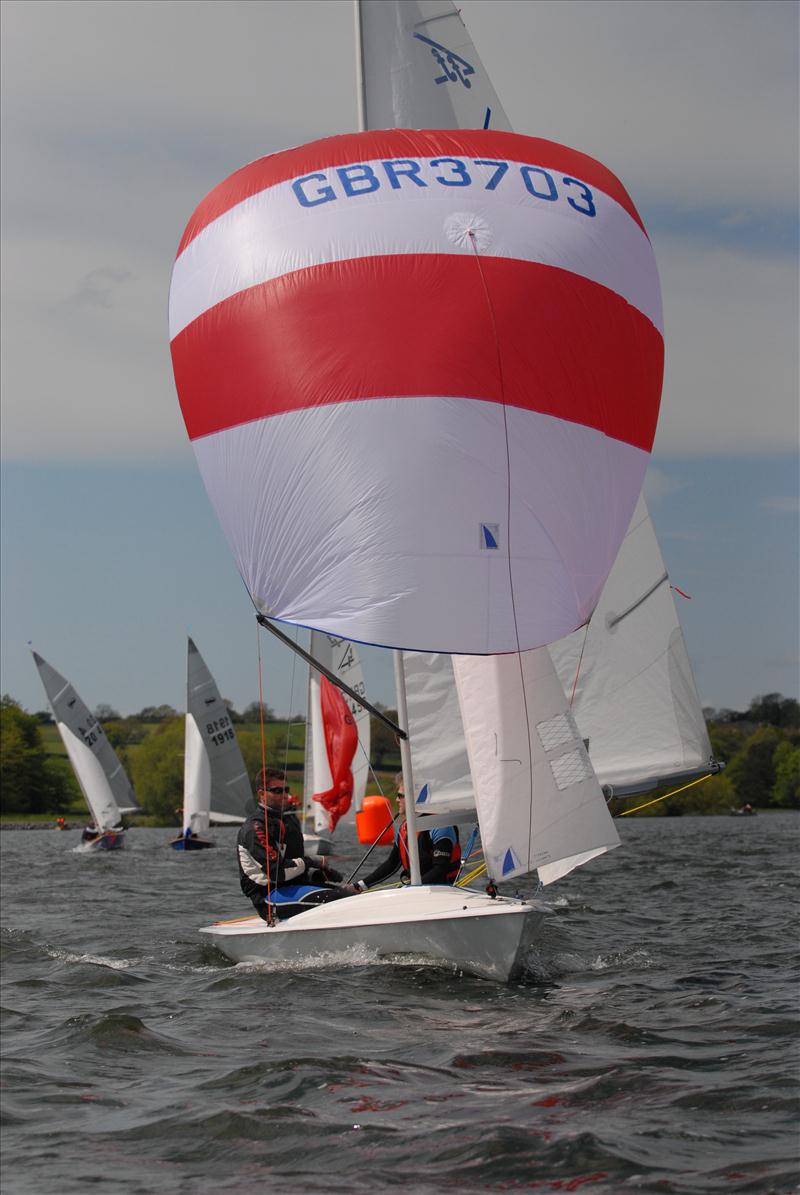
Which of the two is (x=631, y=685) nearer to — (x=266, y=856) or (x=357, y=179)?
(x=266, y=856)

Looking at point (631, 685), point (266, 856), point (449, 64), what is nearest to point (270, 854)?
point (266, 856)

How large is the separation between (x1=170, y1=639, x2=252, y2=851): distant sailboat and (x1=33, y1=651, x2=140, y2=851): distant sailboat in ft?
6.89

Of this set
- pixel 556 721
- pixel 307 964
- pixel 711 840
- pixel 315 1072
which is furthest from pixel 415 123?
pixel 711 840

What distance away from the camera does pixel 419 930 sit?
28.4 feet

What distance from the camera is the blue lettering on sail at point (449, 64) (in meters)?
13.0

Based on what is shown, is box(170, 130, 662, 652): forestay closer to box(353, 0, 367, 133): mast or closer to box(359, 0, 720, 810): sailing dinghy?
box(353, 0, 367, 133): mast

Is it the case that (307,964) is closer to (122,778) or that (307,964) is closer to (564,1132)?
(564,1132)

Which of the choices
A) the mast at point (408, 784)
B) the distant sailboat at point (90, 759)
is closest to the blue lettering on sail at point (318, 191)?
the mast at point (408, 784)

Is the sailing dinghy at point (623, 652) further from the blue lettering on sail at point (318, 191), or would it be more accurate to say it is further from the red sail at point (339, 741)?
the blue lettering on sail at point (318, 191)

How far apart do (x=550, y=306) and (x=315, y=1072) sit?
512 centimetres

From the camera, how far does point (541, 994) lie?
845 cm

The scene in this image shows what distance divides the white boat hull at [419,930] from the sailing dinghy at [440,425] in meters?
0.02

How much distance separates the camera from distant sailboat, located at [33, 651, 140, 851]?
39.4m

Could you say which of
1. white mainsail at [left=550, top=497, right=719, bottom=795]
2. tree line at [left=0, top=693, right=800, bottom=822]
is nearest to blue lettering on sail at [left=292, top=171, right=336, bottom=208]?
white mainsail at [left=550, top=497, right=719, bottom=795]
